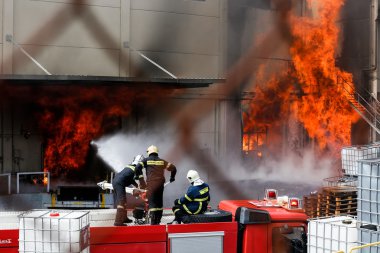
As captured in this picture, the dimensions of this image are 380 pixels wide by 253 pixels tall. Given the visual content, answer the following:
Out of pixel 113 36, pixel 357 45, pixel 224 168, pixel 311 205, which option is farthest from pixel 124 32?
pixel 357 45

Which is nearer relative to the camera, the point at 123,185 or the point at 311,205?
the point at 123,185

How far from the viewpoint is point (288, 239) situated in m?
6.63

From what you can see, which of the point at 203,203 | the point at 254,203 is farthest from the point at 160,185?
the point at 254,203

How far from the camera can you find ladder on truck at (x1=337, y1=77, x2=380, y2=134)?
67.6ft

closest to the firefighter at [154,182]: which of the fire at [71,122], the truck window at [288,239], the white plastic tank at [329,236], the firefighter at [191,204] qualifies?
the firefighter at [191,204]

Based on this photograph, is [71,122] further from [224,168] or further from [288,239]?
[288,239]

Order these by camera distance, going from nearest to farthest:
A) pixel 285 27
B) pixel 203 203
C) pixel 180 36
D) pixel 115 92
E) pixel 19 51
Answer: pixel 203 203, pixel 19 51, pixel 115 92, pixel 180 36, pixel 285 27

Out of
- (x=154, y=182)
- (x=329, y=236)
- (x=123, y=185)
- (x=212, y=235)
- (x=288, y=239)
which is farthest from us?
(x=154, y=182)

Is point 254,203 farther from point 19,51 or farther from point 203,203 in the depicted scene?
point 19,51

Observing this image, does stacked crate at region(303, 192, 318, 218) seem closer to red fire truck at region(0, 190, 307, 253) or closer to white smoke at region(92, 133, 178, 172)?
red fire truck at region(0, 190, 307, 253)

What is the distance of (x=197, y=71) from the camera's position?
59.7 ft

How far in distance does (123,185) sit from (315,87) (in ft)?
49.5

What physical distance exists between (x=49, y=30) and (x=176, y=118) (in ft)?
17.0

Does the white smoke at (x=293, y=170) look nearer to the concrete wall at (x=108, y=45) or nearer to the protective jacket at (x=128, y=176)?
the concrete wall at (x=108, y=45)
